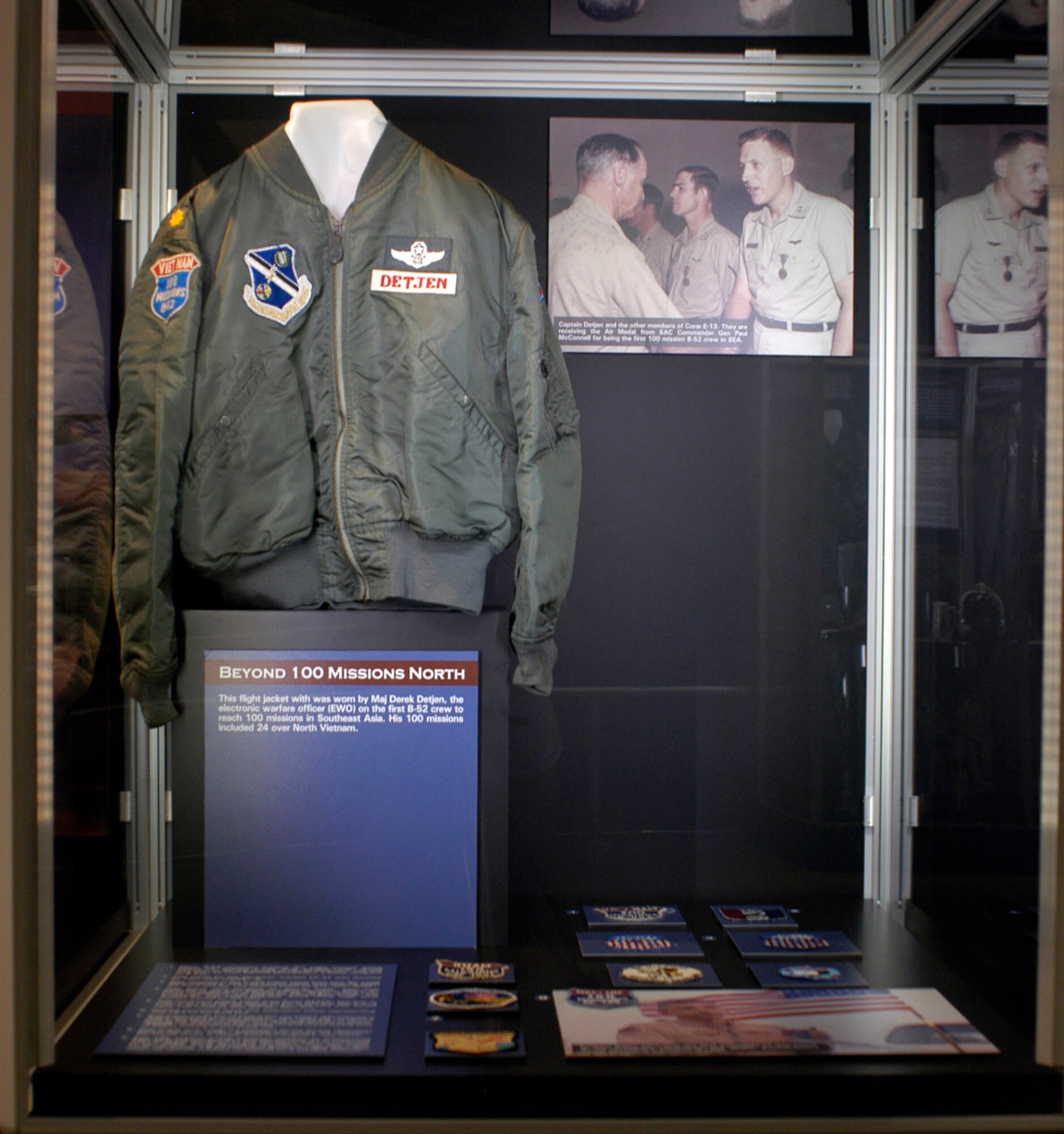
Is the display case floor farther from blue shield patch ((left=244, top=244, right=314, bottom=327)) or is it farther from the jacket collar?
the jacket collar

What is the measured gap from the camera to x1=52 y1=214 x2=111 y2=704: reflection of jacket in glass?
1.45 m

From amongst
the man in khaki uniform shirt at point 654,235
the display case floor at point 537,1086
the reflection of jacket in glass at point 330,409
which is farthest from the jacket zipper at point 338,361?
the display case floor at point 537,1086

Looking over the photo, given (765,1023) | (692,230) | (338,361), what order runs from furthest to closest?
→ (692,230)
(338,361)
(765,1023)

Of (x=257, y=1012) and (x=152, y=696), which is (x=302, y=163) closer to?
(x=152, y=696)

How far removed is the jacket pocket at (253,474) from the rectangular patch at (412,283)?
218 mm

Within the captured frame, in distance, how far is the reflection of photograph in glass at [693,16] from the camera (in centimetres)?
189

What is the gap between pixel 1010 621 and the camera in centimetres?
162

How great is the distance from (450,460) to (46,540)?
27.1 inches

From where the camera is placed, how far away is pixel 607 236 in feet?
6.57

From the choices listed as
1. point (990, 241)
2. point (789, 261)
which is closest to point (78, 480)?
point (789, 261)

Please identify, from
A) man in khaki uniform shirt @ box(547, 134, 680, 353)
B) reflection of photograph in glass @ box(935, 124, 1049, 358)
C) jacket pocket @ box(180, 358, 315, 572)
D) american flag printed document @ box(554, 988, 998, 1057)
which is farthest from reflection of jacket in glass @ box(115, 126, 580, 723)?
reflection of photograph in glass @ box(935, 124, 1049, 358)

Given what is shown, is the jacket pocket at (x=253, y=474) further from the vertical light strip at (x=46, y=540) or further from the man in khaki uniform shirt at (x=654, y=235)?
the man in khaki uniform shirt at (x=654, y=235)

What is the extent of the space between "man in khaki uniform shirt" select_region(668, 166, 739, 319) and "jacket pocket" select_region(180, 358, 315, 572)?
77 centimetres

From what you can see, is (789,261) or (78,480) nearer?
(78,480)
